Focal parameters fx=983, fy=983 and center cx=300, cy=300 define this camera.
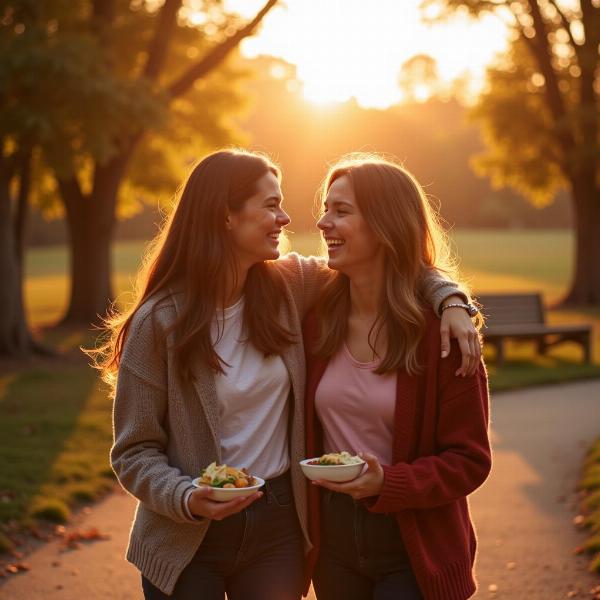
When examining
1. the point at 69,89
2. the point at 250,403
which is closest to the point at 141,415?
the point at 250,403

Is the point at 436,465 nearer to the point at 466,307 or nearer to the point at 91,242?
the point at 466,307

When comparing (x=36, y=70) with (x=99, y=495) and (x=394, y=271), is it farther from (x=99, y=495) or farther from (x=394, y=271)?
(x=394, y=271)

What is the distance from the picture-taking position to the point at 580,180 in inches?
982

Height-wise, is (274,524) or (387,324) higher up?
(387,324)

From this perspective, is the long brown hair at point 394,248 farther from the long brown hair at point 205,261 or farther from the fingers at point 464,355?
the long brown hair at point 205,261

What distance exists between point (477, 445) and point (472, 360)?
0.26 metres

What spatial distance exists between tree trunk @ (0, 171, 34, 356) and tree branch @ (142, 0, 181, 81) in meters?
3.41

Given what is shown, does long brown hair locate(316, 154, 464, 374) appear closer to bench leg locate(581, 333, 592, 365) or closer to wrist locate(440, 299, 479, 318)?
wrist locate(440, 299, 479, 318)

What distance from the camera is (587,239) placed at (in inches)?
982

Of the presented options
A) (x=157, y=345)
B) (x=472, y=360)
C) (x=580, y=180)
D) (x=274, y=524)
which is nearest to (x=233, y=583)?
(x=274, y=524)

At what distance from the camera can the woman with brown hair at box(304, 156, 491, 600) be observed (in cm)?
304

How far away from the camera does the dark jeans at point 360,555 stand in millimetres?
3096

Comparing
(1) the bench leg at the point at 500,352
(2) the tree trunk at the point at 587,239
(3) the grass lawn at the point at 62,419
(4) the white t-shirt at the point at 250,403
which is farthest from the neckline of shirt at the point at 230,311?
(2) the tree trunk at the point at 587,239

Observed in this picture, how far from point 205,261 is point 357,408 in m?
0.68
